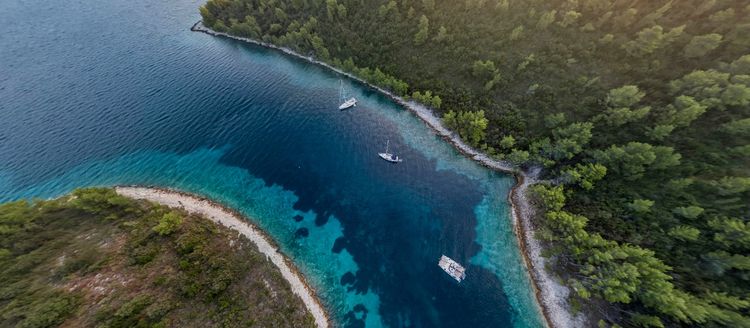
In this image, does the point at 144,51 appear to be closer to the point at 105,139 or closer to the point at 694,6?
the point at 105,139

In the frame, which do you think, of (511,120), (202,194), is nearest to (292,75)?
(202,194)

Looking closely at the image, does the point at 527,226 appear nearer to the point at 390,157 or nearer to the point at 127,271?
the point at 390,157

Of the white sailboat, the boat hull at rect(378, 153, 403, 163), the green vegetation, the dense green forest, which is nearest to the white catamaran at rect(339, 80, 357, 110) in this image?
the dense green forest

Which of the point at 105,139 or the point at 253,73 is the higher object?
the point at 253,73

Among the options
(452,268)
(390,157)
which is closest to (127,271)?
(390,157)

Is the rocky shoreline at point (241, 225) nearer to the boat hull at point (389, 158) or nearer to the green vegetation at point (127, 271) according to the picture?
the green vegetation at point (127, 271)

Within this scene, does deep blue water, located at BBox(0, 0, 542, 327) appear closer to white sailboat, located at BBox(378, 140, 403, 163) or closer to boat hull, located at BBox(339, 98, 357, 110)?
white sailboat, located at BBox(378, 140, 403, 163)

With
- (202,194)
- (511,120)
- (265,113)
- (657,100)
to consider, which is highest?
(657,100)
